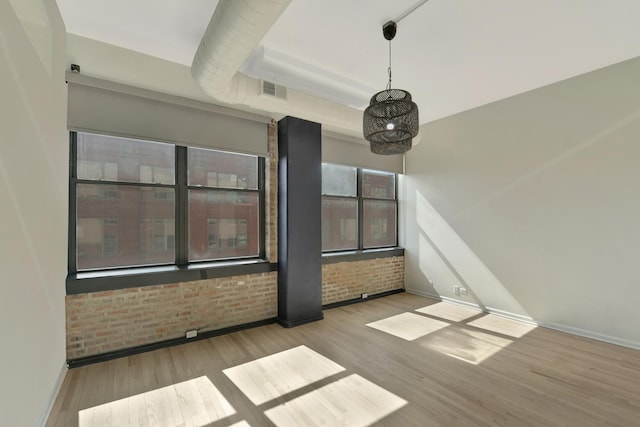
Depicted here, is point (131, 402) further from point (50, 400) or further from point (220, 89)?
point (220, 89)

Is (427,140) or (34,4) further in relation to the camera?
(427,140)

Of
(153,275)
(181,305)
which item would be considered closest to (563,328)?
(181,305)

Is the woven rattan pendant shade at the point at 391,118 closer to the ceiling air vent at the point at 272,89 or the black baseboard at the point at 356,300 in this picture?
the ceiling air vent at the point at 272,89

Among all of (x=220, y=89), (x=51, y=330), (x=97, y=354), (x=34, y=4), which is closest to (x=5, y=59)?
(x=34, y=4)

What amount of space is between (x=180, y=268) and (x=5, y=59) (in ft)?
7.97

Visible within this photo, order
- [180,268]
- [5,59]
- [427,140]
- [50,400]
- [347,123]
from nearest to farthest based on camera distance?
[5,59], [50,400], [180,268], [347,123], [427,140]

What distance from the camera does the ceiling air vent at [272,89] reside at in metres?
3.18

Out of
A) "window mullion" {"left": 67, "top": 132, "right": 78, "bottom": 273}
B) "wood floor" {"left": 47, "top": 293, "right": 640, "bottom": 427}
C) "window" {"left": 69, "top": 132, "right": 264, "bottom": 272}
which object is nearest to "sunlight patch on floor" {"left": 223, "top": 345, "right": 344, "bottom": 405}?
"wood floor" {"left": 47, "top": 293, "right": 640, "bottom": 427}

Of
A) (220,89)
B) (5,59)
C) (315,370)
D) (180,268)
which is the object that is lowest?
(315,370)

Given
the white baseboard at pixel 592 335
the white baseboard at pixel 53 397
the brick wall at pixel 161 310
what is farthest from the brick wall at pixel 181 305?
the white baseboard at pixel 592 335

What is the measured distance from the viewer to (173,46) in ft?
9.75

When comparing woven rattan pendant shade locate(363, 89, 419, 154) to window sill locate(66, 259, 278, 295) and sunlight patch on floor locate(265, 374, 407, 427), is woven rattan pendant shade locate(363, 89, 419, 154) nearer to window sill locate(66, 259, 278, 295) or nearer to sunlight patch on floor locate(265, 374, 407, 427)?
sunlight patch on floor locate(265, 374, 407, 427)

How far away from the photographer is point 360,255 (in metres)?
5.12

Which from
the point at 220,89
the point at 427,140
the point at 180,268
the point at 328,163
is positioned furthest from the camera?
the point at 427,140
